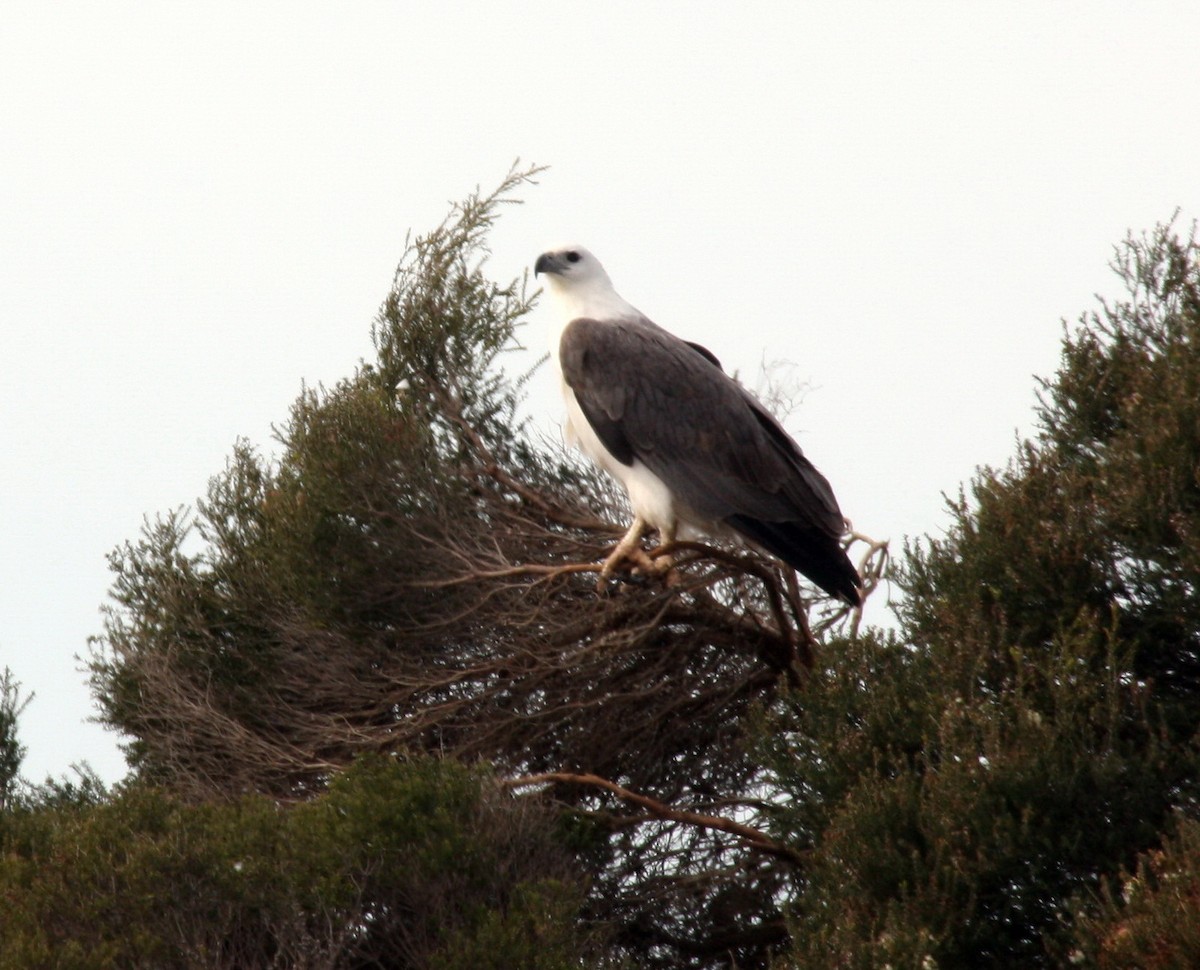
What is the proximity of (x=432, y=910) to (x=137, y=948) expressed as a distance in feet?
4.07

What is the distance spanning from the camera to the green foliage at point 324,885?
23.4 ft

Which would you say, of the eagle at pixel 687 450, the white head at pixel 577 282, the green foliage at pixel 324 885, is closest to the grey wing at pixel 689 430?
the eagle at pixel 687 450

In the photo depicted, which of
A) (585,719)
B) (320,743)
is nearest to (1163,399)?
(585,719)

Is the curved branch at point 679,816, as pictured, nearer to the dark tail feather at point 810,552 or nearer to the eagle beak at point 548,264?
the dark tail feather at point 810,552

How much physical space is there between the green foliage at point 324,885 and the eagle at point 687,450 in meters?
1.77

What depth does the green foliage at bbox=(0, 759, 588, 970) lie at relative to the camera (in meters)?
7.12

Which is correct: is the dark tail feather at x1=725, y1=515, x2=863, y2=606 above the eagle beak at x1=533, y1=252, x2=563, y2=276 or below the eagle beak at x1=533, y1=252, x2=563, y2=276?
below

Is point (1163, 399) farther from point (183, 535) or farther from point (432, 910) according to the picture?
point (183, 535)

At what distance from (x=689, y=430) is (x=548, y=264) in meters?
1.37

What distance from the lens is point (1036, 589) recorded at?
26.5 feet

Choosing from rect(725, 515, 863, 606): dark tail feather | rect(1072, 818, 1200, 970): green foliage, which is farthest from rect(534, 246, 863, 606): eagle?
rect(1072, 818, 1200, 970): green foliage

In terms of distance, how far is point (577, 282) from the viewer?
9.90m

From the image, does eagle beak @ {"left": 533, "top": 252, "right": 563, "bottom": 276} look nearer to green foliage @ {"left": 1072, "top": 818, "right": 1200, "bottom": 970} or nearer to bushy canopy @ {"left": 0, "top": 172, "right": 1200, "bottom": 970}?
bushy canopy @ {"left": 0, "top": 172, "right": 1200, "bottom": 970}

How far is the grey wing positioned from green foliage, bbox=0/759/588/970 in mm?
2219
